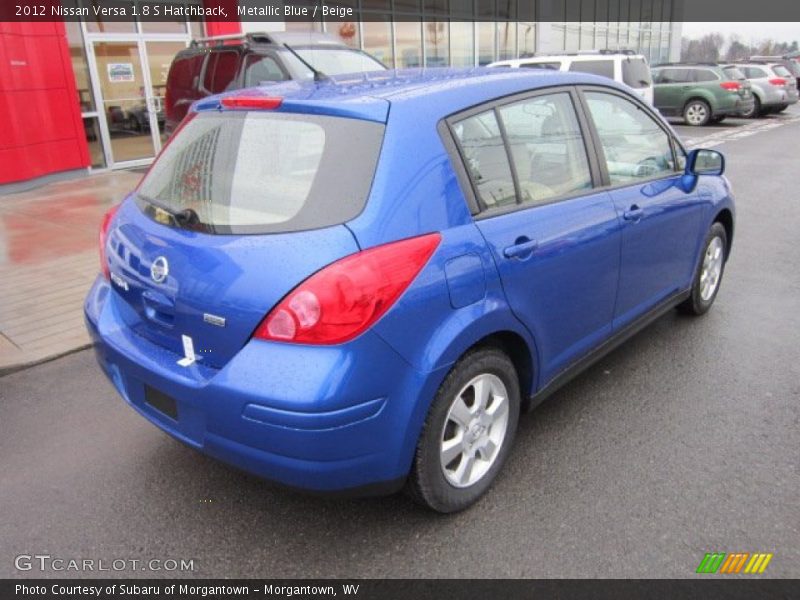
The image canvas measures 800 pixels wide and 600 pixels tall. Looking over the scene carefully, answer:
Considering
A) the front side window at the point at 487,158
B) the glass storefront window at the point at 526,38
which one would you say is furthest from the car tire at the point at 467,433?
the glass storefront window at the point at 526,38

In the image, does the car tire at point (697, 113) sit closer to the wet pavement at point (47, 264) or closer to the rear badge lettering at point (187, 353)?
the wet pavement at point (47, 264)

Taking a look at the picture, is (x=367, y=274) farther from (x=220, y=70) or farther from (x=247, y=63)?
(x=220, y=70)

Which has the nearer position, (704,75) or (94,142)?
(94,142)

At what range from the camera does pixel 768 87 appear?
2112cm

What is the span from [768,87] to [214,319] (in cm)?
2361

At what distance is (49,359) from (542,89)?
136 inches

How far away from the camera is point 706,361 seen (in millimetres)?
3977

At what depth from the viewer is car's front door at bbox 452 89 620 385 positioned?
2.62 metres

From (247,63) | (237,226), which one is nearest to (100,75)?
(247,63)

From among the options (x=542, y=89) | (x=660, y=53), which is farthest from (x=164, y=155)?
(x=660, y=53)

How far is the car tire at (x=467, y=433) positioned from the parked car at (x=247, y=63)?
629cm

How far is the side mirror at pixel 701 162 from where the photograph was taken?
12.8ft

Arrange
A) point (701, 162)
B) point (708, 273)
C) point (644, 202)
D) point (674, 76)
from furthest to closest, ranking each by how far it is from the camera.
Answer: point (674, 76) < point (708, 273) < point (701, 162) < point (644, 202)

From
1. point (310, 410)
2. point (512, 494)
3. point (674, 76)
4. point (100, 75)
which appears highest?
point (100, 75)
